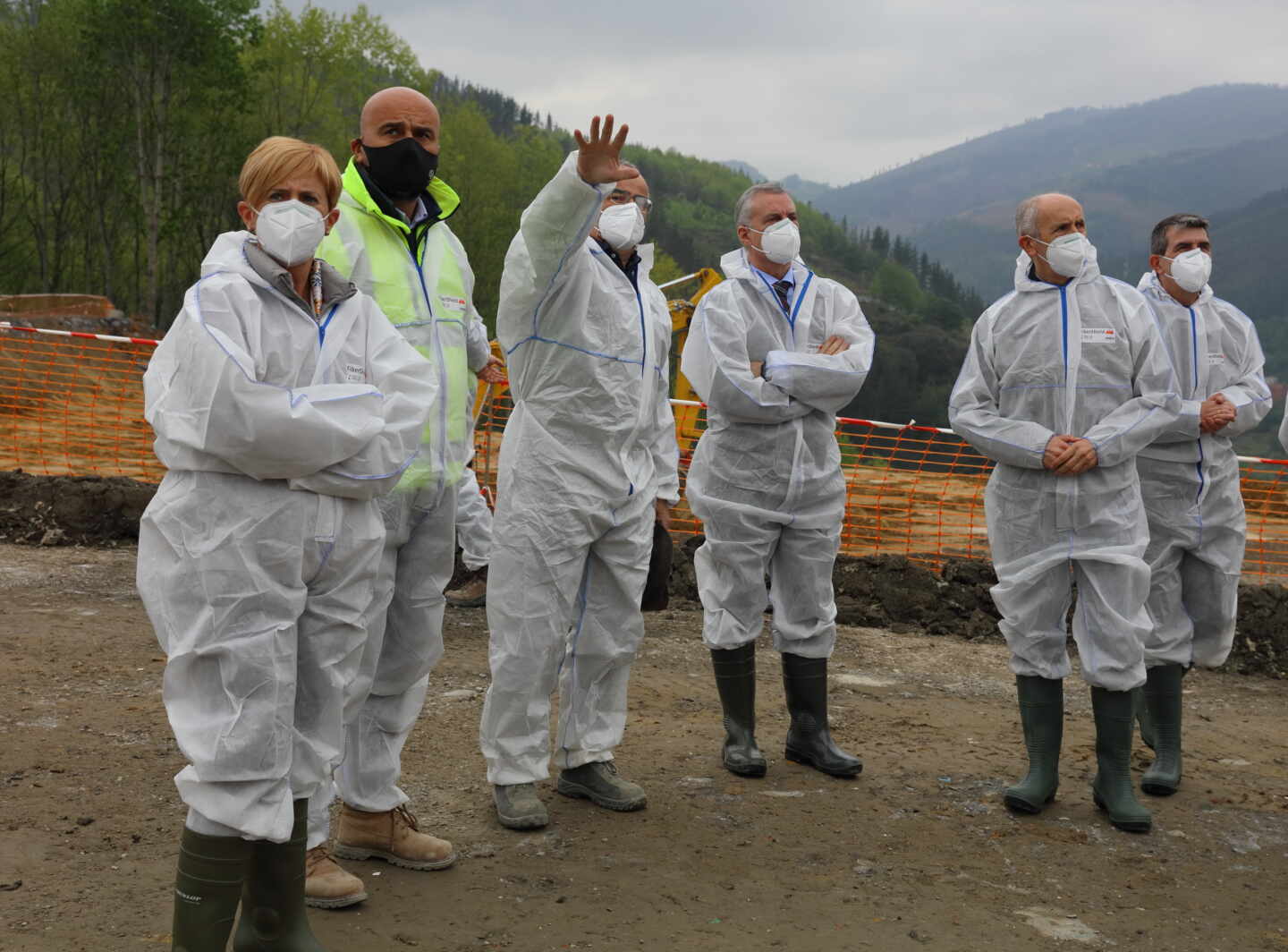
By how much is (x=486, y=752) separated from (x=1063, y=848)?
5.85 ft

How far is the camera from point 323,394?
2.62 meters

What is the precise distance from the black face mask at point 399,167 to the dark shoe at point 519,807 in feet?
5.83

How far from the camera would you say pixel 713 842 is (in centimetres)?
391

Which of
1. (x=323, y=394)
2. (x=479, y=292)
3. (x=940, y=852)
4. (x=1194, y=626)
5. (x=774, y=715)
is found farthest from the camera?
(x=479, y=292)

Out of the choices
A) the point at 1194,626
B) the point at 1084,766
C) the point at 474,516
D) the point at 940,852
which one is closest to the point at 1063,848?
the point at 940,852

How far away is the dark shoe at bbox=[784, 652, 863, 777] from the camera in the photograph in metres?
4.63

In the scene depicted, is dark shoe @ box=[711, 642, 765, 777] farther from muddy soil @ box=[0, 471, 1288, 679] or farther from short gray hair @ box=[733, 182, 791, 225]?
muddy soil @ box=[0, 471, 1288, 679]

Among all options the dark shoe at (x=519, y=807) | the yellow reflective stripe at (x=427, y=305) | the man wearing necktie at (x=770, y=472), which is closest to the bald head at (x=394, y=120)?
the yellow reflective stripe at (x=427, y=305)

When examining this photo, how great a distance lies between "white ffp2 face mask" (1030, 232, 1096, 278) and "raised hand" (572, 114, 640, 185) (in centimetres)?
160

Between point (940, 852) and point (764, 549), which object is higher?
point (764, 549)

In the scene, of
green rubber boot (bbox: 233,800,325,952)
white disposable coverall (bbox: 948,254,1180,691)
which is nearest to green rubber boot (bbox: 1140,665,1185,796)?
white disposable coverall (bbox: 948,254,1180,691)

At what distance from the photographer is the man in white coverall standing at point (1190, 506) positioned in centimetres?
476

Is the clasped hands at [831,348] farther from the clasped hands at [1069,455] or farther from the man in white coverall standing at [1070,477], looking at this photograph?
the clasped hands at [1069,455]

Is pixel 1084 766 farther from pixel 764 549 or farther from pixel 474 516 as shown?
pixel 474 516
